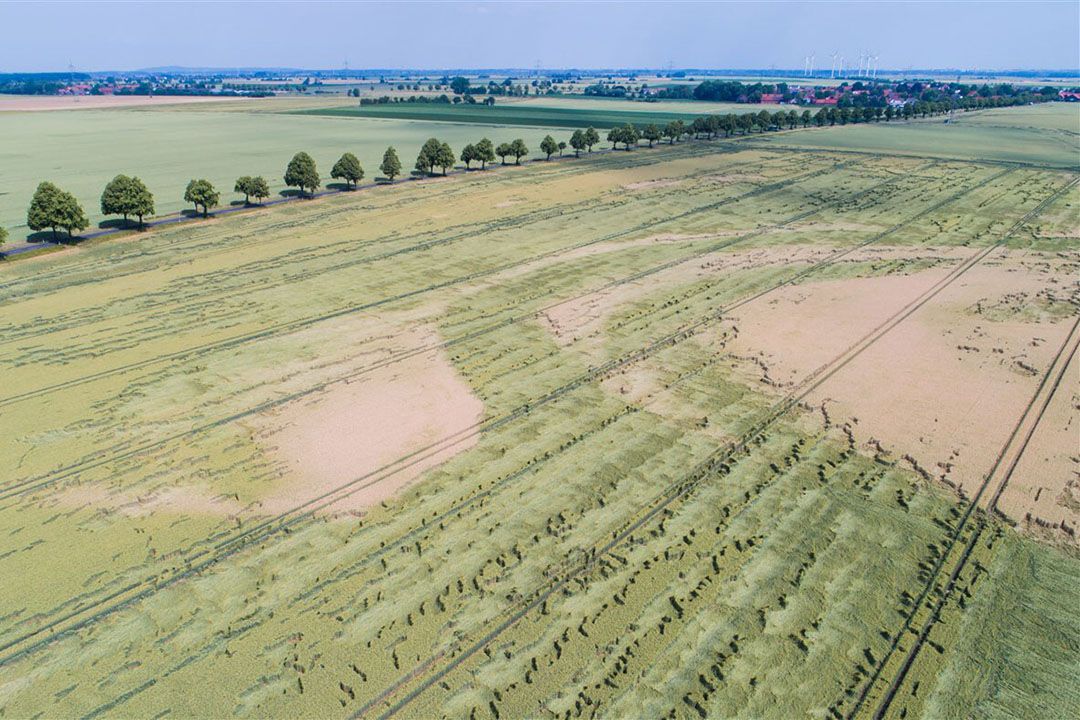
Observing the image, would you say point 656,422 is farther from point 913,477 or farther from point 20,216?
point 20,216

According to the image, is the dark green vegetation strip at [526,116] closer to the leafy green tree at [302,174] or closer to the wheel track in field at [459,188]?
the wheel track in field at [459,188]

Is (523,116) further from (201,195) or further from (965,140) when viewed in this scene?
(201,195)

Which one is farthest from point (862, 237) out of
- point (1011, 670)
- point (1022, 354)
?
point (1011, 670)

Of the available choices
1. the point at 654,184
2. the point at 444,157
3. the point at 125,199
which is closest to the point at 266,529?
the point at 125,199

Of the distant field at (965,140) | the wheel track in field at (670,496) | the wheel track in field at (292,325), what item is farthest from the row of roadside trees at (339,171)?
A: the wheel track in field at (670,496)

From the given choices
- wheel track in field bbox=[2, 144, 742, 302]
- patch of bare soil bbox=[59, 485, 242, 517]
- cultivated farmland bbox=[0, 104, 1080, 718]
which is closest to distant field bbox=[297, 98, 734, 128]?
wheel track in field bbox=[2, 144, 742, 302]

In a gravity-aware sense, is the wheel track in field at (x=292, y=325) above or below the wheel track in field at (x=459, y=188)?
below

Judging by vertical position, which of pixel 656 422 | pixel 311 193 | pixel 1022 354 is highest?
pixel 311 193
